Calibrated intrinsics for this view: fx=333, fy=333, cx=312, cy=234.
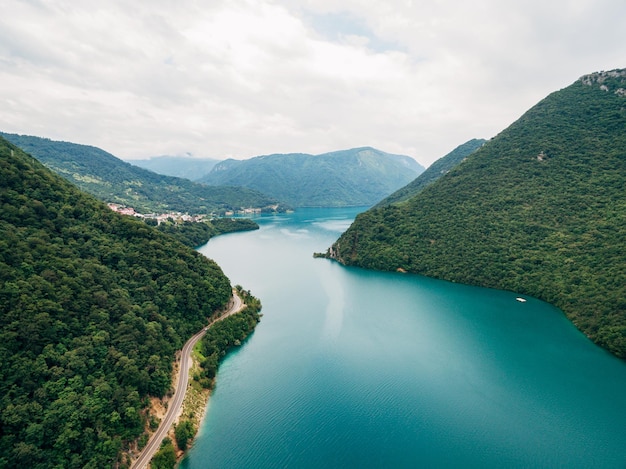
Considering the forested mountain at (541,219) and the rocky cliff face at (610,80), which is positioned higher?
the rocky cliff face at (610,80)

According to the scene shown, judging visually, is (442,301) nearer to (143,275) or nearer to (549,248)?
(549,248)

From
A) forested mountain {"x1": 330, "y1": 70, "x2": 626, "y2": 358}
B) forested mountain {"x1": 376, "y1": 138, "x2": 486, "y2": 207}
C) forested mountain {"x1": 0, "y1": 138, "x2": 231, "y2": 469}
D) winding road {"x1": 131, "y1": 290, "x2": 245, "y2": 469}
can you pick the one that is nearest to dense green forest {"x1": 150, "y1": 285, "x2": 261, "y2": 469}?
winding road {"x1": 131, "y1": 290, "x2": 245, "y2": 469}

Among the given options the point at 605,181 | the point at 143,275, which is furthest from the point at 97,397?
the point at 605,181

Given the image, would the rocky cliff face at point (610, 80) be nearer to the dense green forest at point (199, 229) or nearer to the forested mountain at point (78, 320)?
the forested mountain at point (78, 320)

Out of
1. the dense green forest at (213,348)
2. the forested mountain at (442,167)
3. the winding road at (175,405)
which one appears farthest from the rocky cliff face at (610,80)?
the winding road at (175,405)

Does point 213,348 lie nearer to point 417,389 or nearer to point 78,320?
point 78,320

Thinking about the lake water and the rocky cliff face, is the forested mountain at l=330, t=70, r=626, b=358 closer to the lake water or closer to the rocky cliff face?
the rocky cliff face
